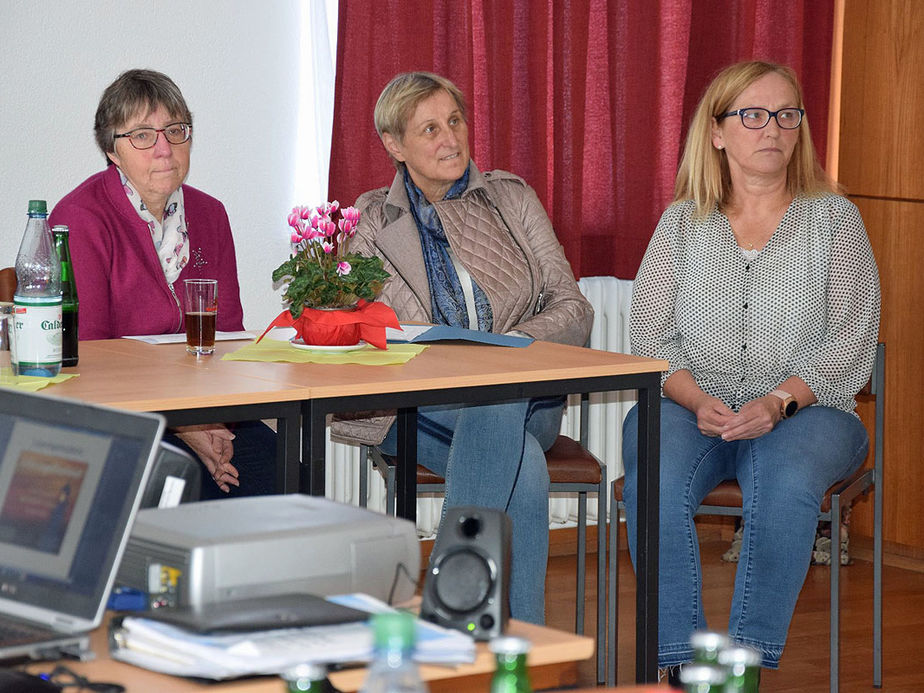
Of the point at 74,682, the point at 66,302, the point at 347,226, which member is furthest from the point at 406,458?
the point at 74,682

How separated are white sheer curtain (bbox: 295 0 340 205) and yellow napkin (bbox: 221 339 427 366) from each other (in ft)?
3.57

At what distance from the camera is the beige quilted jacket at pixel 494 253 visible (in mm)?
3117

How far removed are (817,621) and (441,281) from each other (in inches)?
54.9

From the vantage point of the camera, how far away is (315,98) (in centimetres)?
363

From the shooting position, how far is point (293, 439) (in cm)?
222

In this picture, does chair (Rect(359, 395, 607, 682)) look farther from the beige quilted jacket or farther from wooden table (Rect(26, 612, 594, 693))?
wooden table (Rect(26, 612, 594, 693))

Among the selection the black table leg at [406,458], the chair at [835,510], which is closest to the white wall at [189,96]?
the black table leg at [406,458]

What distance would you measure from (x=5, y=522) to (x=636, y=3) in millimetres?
3073

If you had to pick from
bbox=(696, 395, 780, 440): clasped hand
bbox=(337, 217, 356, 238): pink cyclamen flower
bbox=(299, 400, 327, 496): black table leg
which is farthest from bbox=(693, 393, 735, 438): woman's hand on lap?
bbox=(299, 400, 327, 496): black table leg

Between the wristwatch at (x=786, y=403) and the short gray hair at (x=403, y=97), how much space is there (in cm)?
104

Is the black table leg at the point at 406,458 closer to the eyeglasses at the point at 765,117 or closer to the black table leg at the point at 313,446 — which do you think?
the black table leg at the point at 313,446

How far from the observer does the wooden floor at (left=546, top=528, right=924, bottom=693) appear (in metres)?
3.10

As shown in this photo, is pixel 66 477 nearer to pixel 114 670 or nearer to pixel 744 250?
pixel 114 670

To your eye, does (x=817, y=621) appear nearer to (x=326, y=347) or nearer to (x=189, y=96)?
(x=326, y=347)
